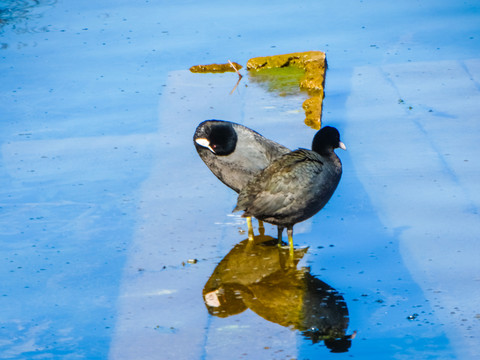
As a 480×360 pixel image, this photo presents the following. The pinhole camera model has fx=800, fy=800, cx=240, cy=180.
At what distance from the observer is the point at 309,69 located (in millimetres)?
9820

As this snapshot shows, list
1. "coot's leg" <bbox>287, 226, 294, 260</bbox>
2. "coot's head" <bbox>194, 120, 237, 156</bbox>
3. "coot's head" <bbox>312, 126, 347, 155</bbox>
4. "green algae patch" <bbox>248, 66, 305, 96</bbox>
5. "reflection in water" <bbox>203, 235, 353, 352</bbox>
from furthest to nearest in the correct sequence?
1. "green algae patch" <bbox>248, 66, 305, 96</bbox>
2. "coot's head" <bbox>194, 120, 237, 156</bbox>
3. "coot's head" <bbox>312, 126, 347, 155</bbox>
4. "coot's leg" <bbox>287, 226, 294, 260</bbox>
5. "reflection in water" <bbox>203, 235, 353, 352</bbox>

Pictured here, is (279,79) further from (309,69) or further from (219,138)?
(219,138)

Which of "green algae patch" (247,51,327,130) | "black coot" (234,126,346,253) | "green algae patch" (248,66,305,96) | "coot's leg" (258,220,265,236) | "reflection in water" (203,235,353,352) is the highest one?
"black coot" (234,126,346,253)

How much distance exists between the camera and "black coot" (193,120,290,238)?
6469mm

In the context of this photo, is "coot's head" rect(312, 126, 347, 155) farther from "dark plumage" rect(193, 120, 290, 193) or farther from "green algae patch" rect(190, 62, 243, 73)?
"green algae patch" rect(190, 62, 243, 73)

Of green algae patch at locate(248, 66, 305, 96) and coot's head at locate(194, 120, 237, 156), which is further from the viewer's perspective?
green algae patch at locate(248, 66, 305, 96)

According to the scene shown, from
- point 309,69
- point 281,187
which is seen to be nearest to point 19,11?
point 309,69

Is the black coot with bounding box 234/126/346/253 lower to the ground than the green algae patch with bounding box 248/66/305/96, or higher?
higher

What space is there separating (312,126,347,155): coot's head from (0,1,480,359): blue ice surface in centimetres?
68

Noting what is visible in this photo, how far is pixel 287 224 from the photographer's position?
6066mm

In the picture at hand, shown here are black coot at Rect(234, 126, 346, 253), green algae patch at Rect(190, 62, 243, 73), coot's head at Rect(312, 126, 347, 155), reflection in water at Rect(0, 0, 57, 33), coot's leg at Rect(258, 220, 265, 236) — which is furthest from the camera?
reflection in water at Rect(0, 0, 57, 33)

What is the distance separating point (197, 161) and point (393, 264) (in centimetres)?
269

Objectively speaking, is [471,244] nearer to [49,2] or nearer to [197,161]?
[197,161]

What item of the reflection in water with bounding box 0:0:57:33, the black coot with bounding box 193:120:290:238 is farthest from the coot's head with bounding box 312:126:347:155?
the reflection in water with bounding box 0:0:57:33
